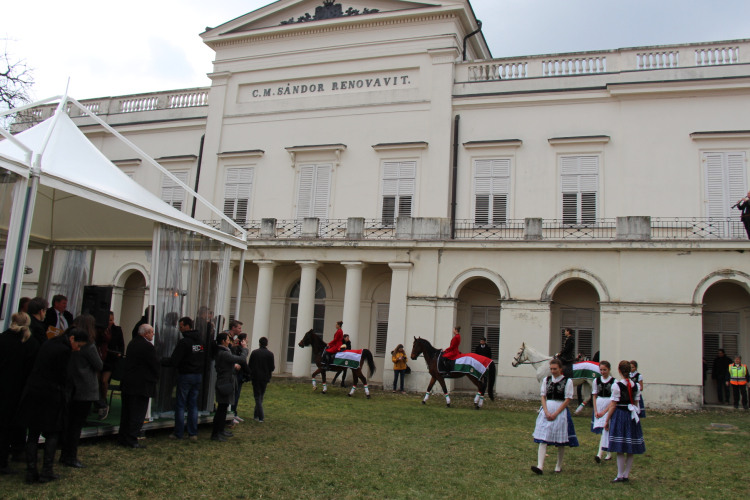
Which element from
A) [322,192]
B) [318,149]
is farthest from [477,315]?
[318,149]

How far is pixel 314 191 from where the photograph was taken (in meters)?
23.3

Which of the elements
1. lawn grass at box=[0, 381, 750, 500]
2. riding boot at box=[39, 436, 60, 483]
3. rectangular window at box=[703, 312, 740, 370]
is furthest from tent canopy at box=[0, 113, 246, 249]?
rectangular window at box=[703, 312, 740, 370]

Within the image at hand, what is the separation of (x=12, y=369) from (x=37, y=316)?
99 centimetres

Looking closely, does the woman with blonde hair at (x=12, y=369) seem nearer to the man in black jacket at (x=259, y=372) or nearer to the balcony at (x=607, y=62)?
the man in black jacket at (x=259, y=372)

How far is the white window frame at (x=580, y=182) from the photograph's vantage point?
2008cm

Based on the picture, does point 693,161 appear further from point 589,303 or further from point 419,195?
point 419,195

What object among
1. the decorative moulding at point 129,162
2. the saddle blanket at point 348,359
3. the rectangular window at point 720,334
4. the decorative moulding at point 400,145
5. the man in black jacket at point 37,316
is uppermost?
the decorative moulding at point 400,145

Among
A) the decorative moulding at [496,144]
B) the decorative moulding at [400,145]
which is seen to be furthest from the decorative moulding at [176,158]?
the decorative moulding at [496,144]

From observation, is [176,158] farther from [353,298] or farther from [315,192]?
[353,298]

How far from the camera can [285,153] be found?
941 inches

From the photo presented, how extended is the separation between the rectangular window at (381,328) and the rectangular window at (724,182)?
11.3 metres

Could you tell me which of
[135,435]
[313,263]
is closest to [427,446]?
[135,435]

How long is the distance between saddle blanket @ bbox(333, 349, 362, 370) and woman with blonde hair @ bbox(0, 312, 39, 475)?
422 inches

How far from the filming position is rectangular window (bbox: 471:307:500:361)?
70.7 feet
